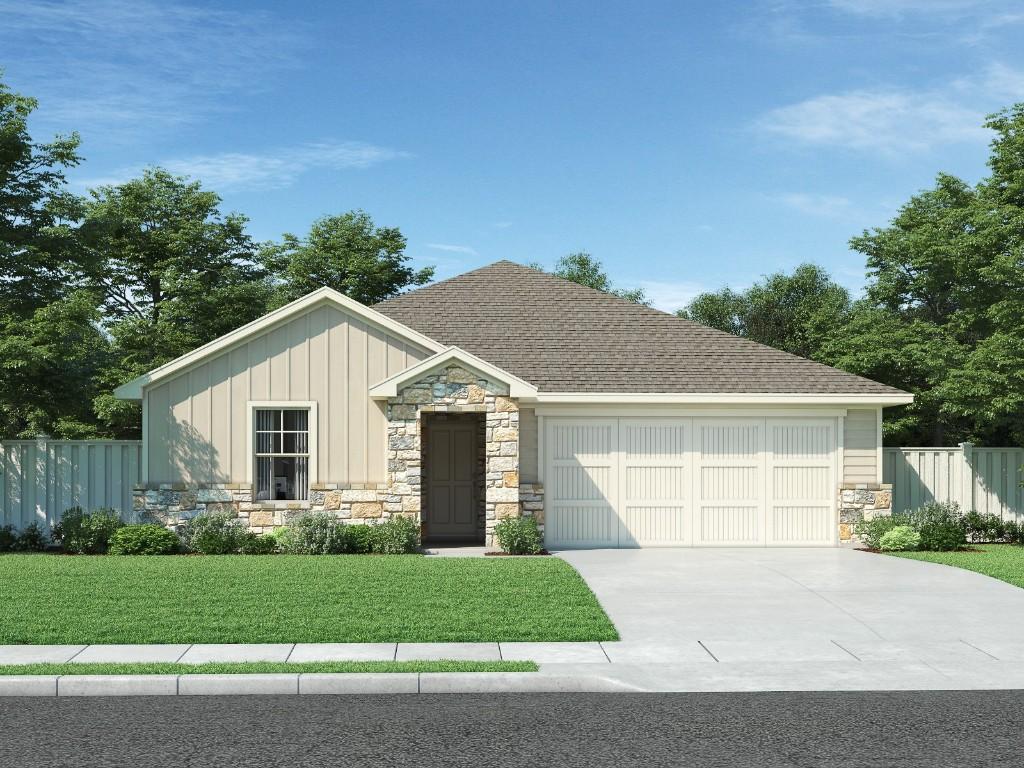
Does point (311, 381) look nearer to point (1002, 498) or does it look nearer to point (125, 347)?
point (1002, 498)

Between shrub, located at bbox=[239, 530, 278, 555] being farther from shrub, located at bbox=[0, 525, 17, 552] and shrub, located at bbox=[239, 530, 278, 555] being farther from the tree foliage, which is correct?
the tree foliage

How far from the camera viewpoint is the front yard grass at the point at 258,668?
8.86 metres

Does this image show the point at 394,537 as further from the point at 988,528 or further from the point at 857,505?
the point at 988,528

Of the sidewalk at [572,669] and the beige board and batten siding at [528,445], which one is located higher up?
the beige board and batten siding at [528,445]

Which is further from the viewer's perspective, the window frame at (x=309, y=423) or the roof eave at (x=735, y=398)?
the roof eave at (x=735, y=398)

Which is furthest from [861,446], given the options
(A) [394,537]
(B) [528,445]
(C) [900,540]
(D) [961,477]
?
(A) [394,537]

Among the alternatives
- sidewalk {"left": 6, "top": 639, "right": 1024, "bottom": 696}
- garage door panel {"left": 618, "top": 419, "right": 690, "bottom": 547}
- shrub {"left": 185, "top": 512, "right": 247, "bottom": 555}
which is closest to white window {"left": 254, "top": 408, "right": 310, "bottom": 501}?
shrub {"left": 185, "top": 512, "right": 247, "bottom": 555}

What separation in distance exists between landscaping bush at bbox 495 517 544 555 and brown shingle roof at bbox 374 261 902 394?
2835 millimetres

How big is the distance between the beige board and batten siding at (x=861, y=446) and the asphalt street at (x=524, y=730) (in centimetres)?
1152

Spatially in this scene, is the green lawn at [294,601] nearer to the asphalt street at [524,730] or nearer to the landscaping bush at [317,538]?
the landscaping bush at [317,538]

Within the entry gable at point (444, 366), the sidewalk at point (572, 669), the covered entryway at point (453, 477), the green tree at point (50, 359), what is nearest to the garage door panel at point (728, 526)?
the entry gable at point (444, 366)

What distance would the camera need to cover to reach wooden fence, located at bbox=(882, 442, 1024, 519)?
21.2 m

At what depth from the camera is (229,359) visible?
1859cm

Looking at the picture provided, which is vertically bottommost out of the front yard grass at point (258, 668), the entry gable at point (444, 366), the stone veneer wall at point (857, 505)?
the front yard grass at point (258, 668)
